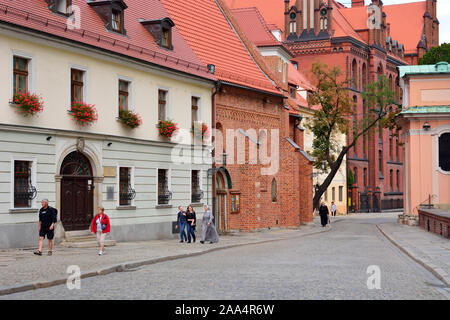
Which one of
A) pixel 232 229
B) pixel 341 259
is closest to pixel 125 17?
pixel 232 229

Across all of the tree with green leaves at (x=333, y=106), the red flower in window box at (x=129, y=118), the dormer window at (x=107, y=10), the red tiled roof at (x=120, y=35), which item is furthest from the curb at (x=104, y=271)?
the tree with green leaves at (x=333, y=106)

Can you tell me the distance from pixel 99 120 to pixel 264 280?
1303 cm

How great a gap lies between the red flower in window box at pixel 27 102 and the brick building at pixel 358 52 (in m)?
53.0

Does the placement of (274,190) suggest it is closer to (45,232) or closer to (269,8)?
(45,232)

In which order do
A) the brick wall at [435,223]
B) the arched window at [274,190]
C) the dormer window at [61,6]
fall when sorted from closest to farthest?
the dormer window at [61,6] < the brick wall at [435,223] < the arched window at [274,190]

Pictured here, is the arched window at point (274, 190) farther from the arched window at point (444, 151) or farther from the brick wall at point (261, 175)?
the arched window at point (444, 151)

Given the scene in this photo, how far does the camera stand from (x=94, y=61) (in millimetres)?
25703

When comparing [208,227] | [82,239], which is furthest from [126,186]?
[82,239]

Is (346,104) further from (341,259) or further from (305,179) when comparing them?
(341,259)

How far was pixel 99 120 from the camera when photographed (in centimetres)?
2594

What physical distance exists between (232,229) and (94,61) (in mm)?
13392

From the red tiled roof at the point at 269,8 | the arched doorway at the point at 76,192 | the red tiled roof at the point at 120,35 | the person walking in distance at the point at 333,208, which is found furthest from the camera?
the red tiled roof at the point at 269,8

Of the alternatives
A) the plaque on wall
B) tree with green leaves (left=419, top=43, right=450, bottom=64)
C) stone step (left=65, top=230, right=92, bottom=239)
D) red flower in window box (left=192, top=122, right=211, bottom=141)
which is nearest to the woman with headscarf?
the plaque on wall

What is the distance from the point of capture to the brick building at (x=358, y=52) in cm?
7719
